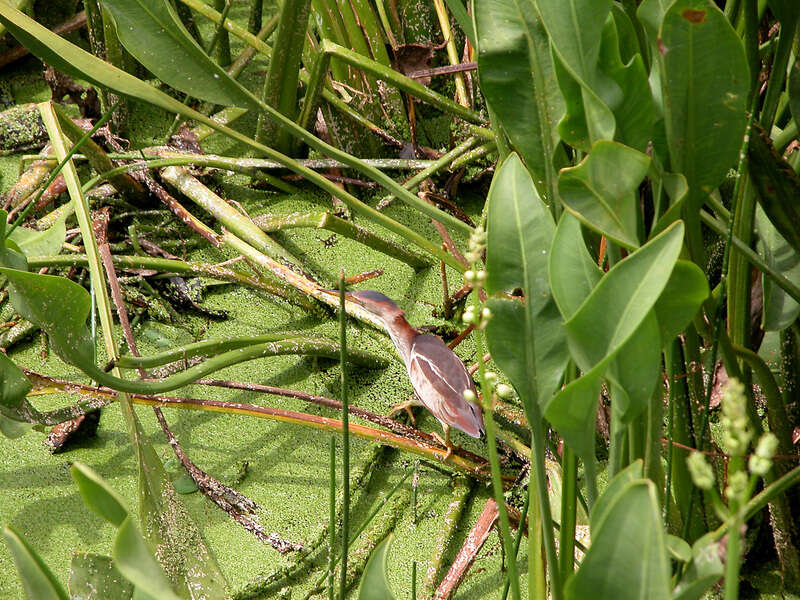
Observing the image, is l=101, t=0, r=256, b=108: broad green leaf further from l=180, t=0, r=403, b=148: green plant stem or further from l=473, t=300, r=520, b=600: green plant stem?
l=180, t=0, r=403, b=148: green plant stem

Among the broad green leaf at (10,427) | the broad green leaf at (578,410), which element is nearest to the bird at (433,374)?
the broad green leaf at (10,427)

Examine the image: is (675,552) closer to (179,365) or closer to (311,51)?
(179,365)

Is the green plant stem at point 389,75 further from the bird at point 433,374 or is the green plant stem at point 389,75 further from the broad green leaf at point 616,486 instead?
the broad green leaf at point 616,486

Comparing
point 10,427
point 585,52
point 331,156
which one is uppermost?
point 585,52

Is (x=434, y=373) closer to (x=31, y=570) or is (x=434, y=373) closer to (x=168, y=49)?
(x=168, y=49)

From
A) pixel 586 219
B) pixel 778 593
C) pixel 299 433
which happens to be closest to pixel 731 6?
pixel 586 219

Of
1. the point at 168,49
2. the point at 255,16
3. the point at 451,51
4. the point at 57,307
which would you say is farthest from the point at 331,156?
the point at 255,16
